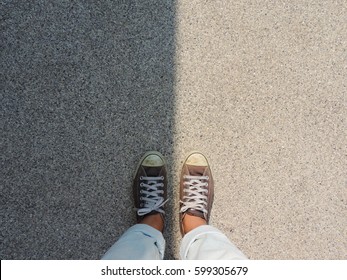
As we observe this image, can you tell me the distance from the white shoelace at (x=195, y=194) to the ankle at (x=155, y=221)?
0.24 ft

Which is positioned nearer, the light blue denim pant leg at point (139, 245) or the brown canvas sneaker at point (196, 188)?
the light blue denim pant leg at point (139, 245)

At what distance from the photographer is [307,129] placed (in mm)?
1143

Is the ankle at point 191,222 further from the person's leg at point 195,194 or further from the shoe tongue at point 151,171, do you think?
the shoe tongue at point 151,171

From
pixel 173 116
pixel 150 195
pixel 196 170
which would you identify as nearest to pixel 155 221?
pixel 150 195

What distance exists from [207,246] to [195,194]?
0.20 m

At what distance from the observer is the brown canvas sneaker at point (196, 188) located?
3.65ft

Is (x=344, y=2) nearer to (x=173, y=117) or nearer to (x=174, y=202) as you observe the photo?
(x=173, y=117)

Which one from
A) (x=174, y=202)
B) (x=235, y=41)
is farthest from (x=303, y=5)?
(x=174, y=202)

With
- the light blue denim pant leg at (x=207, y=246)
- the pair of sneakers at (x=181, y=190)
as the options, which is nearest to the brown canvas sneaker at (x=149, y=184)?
the pair of sneakers at (x=181, y=190)

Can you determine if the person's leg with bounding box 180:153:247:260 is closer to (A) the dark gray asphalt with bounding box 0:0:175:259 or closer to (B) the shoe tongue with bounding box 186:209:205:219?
(B) the shoe tongue with bounding box 186:209:205:219

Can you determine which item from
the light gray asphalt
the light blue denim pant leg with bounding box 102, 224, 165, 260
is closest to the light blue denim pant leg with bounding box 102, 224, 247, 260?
the light blue denim pant leg with bounding box 102, 224, 165, 260

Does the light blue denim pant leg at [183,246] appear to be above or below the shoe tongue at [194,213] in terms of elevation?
below

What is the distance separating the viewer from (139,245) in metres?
0.96
